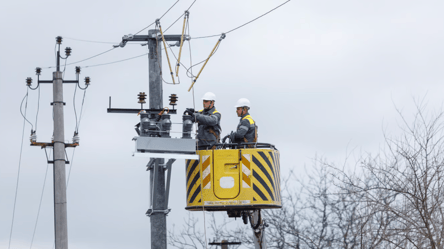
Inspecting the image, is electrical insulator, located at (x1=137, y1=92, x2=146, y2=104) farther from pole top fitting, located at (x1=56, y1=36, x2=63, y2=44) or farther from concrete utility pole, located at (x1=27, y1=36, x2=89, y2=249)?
pole top fitting, located at (x1=56, y1=36, x2=63, y2=44)

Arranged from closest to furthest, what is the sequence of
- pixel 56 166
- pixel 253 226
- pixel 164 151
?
pixel 164 151 < pixel 253 226 < pixel 56 166

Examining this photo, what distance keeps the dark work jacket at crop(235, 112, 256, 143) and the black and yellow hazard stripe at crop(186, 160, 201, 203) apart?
903 mm

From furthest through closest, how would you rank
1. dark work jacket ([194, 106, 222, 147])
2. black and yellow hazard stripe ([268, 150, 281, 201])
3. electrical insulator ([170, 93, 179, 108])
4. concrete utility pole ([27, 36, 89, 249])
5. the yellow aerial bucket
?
1. concrete utility pole ([27, 36, 89, 249])
2. electrical insulator ([170, 93, 179, 108])
3. dark work jacket ([194, 106, 222, 147])
4. black and yellow hazard stripe ([268, 150, 281, 201])
5. the yellow aerial bucket

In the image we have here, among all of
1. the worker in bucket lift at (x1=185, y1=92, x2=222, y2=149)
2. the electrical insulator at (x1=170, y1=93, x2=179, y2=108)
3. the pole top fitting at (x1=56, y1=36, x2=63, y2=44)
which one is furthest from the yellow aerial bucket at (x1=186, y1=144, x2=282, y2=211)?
the pole top fitting at (x1=56, y1=36, x2=63, y2=44)

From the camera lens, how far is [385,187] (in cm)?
1308

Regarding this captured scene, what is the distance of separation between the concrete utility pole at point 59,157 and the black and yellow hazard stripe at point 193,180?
352 inches

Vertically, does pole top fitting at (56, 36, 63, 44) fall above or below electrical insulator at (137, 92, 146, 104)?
above

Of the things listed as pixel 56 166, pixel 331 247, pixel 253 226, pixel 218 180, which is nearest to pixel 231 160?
pixel 218 180

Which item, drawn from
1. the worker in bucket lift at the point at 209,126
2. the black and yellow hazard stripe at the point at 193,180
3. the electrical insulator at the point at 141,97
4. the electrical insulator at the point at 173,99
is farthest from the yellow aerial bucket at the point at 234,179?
the electrical insulator at the point at 141,97

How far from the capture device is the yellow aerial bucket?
40.4 ft

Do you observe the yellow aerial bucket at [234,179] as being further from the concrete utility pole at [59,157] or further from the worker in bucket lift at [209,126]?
the concrete utility pole at [59,157]

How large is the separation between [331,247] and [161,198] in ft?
12.3

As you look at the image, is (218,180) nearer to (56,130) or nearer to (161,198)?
(161,198)

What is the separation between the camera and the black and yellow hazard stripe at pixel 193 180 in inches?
495
